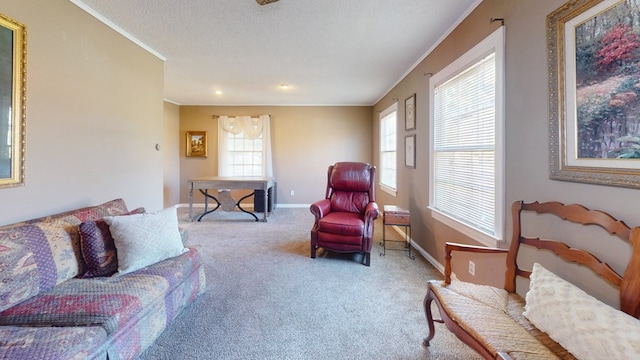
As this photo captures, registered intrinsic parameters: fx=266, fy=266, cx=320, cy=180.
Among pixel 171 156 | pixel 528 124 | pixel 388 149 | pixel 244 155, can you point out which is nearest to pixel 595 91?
pixel 528 124

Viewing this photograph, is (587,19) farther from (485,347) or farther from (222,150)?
(222,150)

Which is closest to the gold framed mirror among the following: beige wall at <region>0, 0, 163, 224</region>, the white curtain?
beige wall at <region>0, 0, 163, 224</region>

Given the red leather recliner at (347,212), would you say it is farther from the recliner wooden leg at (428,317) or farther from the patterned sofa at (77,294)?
the patterned sofa at (77,294)

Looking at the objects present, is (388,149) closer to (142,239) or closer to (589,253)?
(589,253)

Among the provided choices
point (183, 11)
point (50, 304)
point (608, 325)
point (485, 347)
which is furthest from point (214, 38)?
point (608, 325)

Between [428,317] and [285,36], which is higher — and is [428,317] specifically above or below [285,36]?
below

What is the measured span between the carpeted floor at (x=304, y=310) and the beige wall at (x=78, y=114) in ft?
4.23

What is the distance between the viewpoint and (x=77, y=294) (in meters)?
Answer: 1.48

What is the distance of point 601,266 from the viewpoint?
3.87 ft

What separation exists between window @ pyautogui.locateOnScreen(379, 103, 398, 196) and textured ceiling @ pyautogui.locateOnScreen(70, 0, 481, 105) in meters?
0.65

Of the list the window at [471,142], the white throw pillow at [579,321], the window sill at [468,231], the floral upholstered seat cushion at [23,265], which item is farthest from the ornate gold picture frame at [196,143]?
the white throw pillow at [579,321]

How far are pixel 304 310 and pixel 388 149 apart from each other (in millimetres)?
3808

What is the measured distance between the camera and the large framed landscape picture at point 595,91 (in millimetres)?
1128

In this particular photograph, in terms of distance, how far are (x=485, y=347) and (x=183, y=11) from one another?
3.11m
